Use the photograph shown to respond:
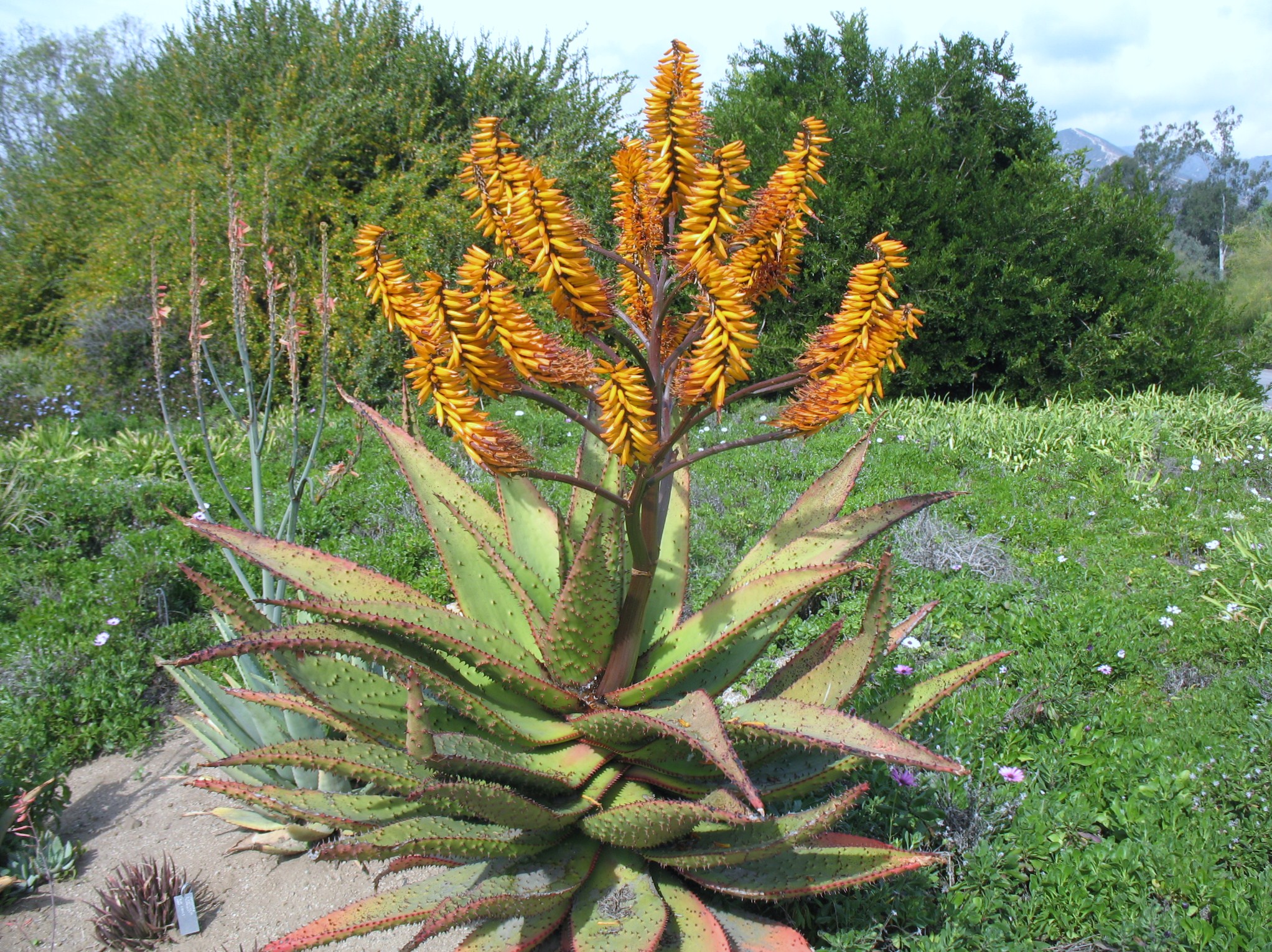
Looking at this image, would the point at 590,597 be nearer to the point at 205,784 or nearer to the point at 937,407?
the point at 205,784

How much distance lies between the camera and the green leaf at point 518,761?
1.50m

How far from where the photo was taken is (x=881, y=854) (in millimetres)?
1743

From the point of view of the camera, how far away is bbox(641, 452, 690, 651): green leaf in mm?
2004

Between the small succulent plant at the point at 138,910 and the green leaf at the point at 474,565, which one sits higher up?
the green leaf at the point at 474,565

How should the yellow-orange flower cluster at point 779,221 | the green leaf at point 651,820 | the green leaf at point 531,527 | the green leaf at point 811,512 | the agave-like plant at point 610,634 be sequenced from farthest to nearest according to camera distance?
the green leaf at point 531,527 < the green leaf at point 811,512 < the yellow-orange flower cluster at point 779,221 < the green leaf at point 651,820 < the agave-like plant at point 610,634

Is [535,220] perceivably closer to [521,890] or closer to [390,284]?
[390,284]

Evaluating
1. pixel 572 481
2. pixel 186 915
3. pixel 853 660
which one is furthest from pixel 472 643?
pixel 186 915

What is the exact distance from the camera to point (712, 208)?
1333 millimetres

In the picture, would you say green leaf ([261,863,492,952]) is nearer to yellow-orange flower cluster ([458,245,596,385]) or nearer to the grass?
the grass

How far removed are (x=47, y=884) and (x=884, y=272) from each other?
121 inches

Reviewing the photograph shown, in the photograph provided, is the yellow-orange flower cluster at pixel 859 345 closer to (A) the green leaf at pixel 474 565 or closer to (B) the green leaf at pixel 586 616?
(B) the green leaf at pixel 586 616

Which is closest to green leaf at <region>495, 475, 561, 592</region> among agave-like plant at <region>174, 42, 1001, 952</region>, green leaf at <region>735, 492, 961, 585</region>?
agave-like plant at <region>174, 42, 1001, 952</region>

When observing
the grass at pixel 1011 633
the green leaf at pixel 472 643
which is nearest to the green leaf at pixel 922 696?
the grass at pixel 1011 633

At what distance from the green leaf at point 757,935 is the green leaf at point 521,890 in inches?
11.7
